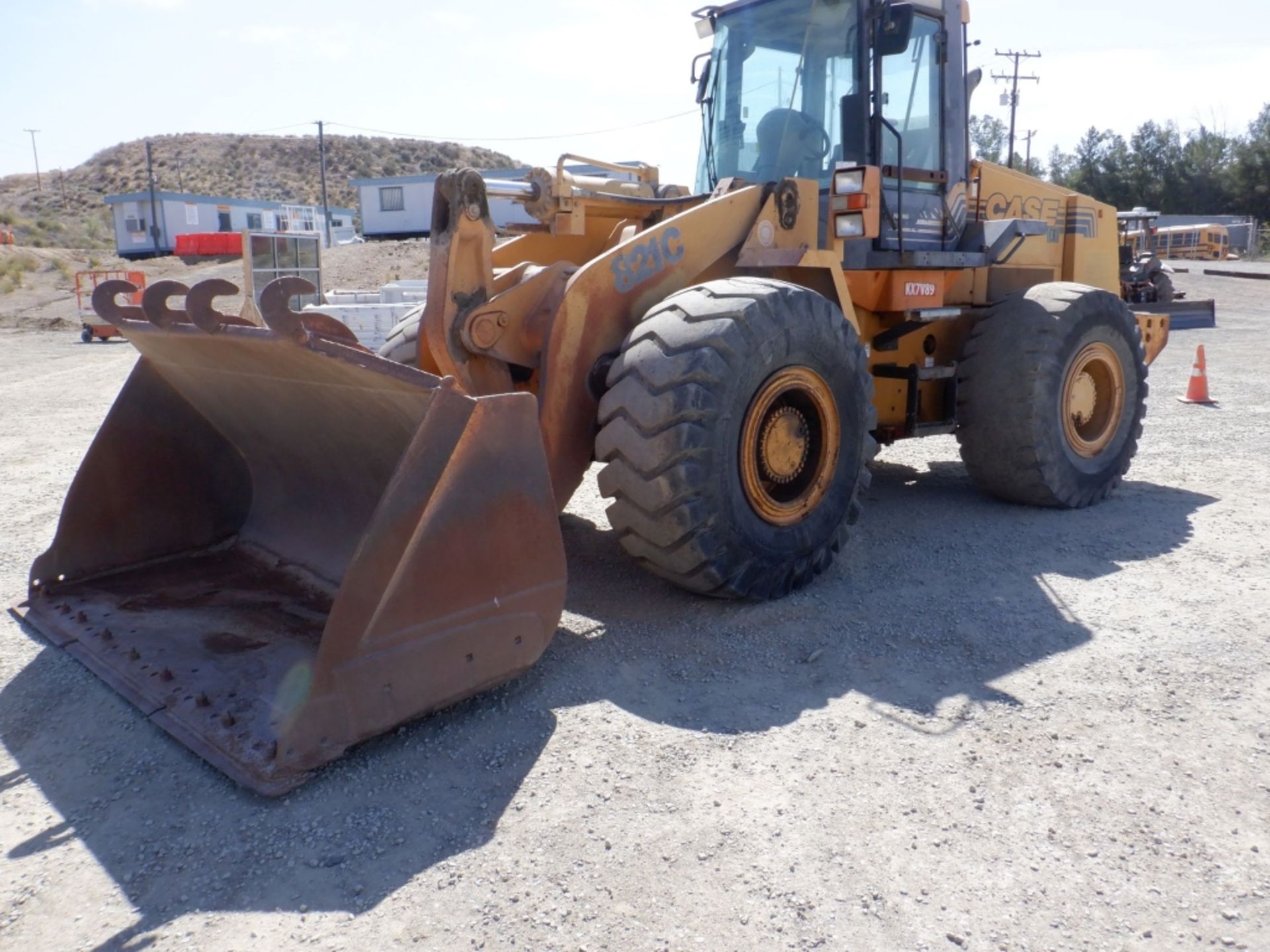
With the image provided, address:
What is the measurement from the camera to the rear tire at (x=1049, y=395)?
6.17 m

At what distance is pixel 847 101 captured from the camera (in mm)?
5594

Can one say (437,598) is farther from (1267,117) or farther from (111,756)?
(1267,117)

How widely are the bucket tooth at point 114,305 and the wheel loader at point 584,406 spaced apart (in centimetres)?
2

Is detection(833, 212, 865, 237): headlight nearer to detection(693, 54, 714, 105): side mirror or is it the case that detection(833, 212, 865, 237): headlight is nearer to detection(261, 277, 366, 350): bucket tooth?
detection(693, 54, 714, 105): side mirror

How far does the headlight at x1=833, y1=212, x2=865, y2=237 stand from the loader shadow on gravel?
1660 millimetres

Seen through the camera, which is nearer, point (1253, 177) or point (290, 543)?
point (290, 543)

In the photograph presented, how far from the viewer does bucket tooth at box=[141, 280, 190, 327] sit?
4090 mm

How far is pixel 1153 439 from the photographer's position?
9023mm

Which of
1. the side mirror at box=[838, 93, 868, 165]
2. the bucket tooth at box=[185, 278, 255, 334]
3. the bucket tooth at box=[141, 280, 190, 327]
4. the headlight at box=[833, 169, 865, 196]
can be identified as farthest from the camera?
the side mirror at box=[838, 93, 868, 165]

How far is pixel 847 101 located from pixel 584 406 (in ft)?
7.93

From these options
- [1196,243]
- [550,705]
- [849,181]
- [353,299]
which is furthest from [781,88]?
[1196,243]

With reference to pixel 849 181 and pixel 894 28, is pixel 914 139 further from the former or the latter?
pixel 849 181

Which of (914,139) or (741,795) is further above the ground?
(914,139)

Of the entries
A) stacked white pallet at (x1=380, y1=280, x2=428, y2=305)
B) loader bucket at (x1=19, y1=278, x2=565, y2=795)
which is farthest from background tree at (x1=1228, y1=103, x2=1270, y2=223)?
loader bucket at (x1=19, y1=278, x2=565, y2=795)
